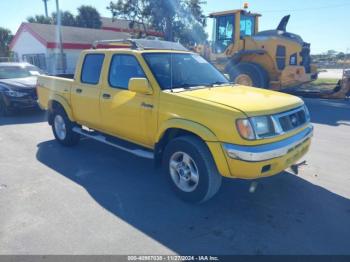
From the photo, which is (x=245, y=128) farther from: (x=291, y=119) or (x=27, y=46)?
(x=27, y=46)

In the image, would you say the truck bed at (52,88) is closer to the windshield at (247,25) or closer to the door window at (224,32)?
the door window at (224,32)

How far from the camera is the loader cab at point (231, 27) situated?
11938 millimetres

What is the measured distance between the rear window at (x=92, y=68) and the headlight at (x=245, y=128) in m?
2.82

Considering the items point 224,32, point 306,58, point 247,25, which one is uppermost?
point 247,25

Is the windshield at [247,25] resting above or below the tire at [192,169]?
above

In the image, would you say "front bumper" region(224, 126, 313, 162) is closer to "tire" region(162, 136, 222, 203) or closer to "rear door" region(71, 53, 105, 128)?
"tire" region(162, 136, 222, 203)

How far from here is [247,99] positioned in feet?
12.4

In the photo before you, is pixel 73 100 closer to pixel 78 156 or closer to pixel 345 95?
pixel 78 156

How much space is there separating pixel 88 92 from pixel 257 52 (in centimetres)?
786

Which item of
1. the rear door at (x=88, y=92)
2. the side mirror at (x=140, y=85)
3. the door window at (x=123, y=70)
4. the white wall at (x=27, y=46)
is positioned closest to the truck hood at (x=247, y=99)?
the side mirror at (x=140, y=85)

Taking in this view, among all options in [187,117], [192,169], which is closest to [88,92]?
[187,117]

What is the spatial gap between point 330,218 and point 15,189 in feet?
13.8

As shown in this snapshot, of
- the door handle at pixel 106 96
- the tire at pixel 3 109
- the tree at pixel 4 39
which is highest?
the tree at pixel 4 39

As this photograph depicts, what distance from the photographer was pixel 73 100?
5.72 meters
